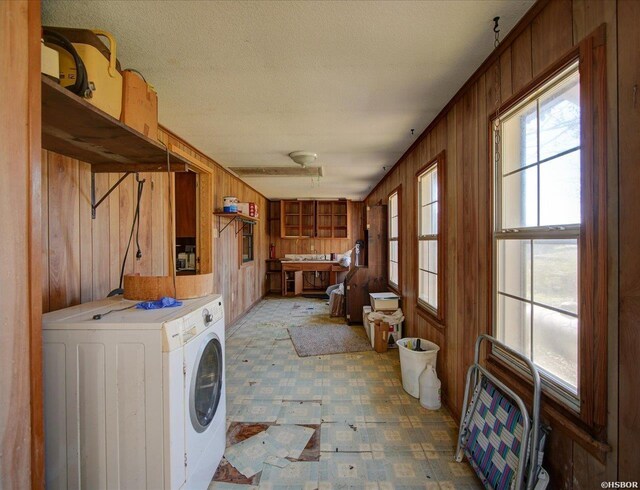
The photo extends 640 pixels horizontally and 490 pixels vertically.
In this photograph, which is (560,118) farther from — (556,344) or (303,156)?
(303,156)

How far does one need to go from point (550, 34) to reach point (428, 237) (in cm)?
181

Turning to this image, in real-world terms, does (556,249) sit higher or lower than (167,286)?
higher

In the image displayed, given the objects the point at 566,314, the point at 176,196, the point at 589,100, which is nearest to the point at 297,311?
the point at 176,196

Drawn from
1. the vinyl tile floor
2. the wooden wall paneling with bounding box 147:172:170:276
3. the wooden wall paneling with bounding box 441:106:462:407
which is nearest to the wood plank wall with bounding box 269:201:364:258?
the vinyl tile floor

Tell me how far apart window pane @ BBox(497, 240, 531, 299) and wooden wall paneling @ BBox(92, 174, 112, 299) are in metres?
2.41

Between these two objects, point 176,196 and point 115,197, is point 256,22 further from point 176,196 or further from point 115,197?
point 176,196

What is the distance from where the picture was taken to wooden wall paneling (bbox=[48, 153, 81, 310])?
1.47m

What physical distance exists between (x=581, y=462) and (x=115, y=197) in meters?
2.78

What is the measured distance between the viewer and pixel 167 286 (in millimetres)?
1478

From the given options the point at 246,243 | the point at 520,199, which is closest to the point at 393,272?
the point at 246,243

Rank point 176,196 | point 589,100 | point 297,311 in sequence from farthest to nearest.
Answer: point 297,311 < point 176,196 < point 589,100

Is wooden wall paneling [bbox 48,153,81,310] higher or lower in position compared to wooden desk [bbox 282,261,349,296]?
higher

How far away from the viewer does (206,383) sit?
4.76 feet

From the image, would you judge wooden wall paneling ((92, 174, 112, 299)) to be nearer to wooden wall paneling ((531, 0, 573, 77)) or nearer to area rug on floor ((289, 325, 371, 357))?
area rug on floor ((289, 325, 371, 357))
